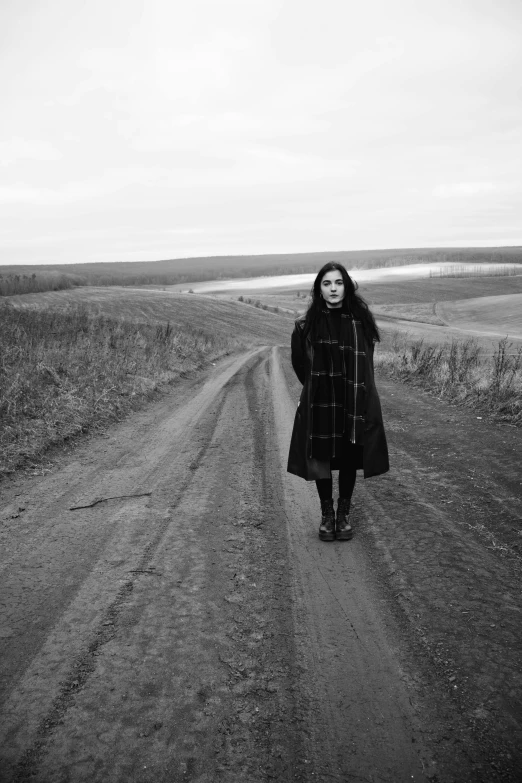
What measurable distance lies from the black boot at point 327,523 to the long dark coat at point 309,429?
0.29 m

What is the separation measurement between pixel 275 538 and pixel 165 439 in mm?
3721

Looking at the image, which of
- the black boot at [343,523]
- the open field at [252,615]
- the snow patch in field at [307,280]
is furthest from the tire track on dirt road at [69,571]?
the snow patch in field at [307,280]

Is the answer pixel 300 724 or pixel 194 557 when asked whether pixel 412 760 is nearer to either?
pixel 300 724

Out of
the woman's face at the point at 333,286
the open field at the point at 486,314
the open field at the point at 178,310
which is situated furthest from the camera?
the open field at the point at 486,314

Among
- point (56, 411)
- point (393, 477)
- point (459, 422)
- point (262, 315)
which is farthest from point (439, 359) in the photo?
point (262, 315)

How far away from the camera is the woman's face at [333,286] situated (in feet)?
12.9

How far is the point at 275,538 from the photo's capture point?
425cm

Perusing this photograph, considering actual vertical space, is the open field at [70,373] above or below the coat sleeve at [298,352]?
below

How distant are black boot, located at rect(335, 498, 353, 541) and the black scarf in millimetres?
485

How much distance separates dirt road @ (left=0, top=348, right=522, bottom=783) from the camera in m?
2.17

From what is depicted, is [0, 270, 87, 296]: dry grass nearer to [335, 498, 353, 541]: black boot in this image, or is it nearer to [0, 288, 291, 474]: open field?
[0, 288, 291, 474]: open field

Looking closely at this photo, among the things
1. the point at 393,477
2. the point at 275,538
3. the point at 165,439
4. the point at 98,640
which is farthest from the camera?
the point at 165,439

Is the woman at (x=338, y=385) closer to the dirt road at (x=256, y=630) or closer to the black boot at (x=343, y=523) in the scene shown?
the black boot at (x=343, y=523)

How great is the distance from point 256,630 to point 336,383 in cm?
194
